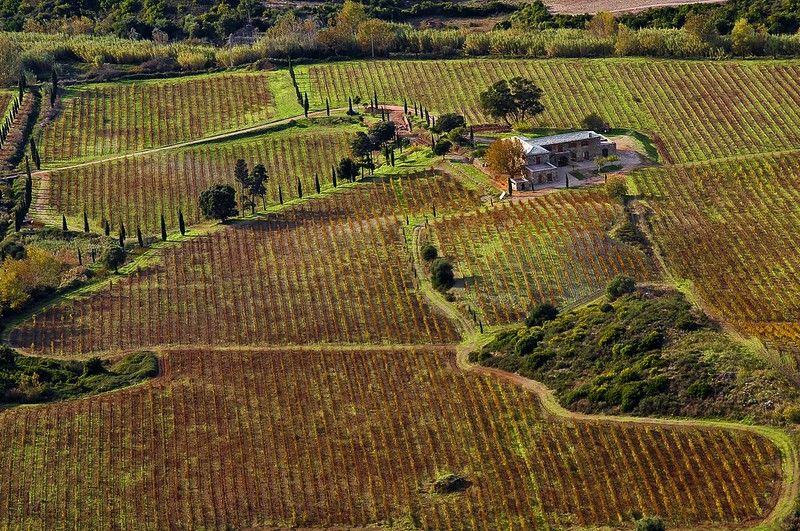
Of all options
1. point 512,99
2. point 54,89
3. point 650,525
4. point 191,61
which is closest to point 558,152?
point 512,99

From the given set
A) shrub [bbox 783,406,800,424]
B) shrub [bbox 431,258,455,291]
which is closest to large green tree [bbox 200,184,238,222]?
shrub [bbox 431,258,455,291]

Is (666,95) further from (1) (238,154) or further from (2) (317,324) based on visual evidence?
(2) (317,324)

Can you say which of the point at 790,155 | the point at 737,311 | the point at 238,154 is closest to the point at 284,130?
the point at 238,154

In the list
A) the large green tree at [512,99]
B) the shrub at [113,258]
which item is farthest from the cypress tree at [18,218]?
the large green tree at [512,99]

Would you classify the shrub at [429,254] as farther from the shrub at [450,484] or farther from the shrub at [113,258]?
the shrub at [450,484]

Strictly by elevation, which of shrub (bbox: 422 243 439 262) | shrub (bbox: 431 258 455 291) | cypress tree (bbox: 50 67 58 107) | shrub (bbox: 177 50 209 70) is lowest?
shrub (bbox: 177 50 209 70)

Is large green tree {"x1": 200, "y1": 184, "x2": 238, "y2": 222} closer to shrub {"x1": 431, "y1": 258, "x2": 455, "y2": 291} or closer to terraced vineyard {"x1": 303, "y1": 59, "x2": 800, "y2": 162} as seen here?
shrub {"x1": 431, "y1": 258, "x2": 455, "y2": 291}
